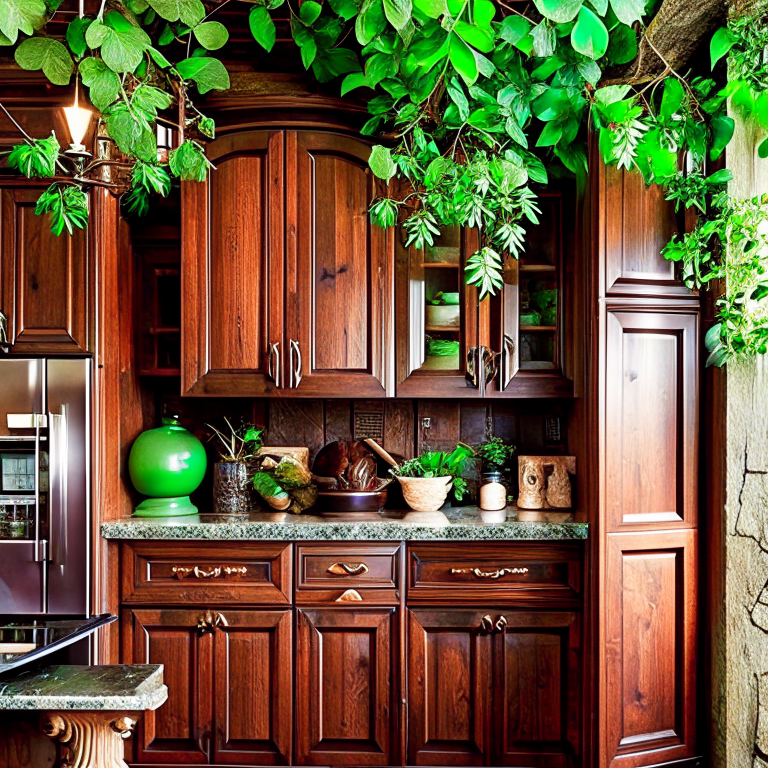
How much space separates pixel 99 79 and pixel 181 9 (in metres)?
0.34

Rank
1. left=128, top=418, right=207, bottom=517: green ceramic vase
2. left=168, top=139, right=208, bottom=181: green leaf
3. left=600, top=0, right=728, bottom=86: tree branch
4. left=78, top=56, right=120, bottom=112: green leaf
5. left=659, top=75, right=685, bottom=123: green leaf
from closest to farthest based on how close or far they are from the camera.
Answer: left=78, top=56, right=120, bottom=112: green leaf, left=168, top=139, right=208, bottom=181: green leaf, left=600, top=0, right=728, bottom=86: tree branch, left=659, top=75, right=685, bottom=123: green leaf, left=128, top=418, right=207, bottom=517: green ceramic vase

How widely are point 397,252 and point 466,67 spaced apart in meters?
1.35

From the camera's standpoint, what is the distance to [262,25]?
7.21 ft

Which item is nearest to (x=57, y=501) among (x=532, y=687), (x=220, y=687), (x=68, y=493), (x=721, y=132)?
(x=68, y=493)

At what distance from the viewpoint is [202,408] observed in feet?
10.4

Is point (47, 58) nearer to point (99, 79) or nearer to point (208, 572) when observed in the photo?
point (99, 79)

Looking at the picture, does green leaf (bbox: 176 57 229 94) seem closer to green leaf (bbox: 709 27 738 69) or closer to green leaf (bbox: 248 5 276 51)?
green leaf (bbox: 248 5 276 51)

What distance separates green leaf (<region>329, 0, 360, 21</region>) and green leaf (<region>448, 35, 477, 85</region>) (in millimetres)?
651

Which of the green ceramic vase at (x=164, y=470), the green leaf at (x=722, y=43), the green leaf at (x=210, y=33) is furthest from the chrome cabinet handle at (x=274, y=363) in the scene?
the green leaf at (x=722, y=43)

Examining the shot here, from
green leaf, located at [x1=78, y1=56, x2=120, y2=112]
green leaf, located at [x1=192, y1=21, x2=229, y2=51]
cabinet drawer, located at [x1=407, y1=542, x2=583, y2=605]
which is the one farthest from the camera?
cabinet drawer, located at [x1=407, y1=542, x2=583, y2=605]

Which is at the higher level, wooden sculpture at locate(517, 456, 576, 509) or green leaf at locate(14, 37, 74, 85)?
green leaf at locate(14, 37, 74, 85)

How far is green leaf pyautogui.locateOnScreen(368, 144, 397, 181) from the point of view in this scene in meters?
2.33

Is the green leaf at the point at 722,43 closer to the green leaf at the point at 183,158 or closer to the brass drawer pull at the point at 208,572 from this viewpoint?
the green leaf at the point at 183,158

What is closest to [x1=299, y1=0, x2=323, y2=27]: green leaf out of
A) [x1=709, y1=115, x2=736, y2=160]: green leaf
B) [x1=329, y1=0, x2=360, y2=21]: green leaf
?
[x1=329, y1=0, x2=360, y2=21]: green leaf
